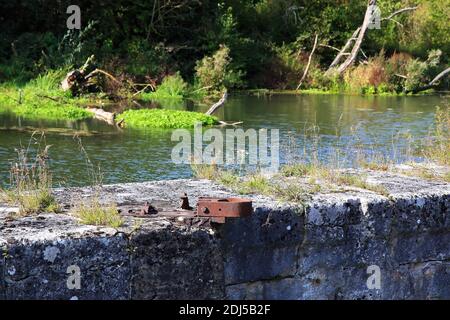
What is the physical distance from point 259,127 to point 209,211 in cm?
1316

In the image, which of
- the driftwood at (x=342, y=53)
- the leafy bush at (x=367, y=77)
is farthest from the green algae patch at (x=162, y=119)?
the driftwood at (x=342, y=53)

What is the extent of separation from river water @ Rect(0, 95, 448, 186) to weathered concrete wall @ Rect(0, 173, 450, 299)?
1755 millimetres

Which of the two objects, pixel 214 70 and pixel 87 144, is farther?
pixel 214 70

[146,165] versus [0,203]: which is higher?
[0,203]

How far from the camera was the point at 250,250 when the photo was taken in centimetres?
452

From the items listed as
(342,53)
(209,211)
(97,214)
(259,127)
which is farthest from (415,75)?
(97,214)

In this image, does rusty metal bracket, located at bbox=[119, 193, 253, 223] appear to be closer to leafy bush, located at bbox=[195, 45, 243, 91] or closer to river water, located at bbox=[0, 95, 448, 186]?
river water, located at bbox=[0, 95, 448, 186]

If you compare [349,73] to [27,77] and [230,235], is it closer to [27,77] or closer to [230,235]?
[27,77]

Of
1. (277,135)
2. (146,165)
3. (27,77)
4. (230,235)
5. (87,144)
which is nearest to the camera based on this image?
(230,235)

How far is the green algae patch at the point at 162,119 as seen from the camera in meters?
17.1

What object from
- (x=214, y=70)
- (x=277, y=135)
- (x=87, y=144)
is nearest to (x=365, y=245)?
(x=87, y=144)

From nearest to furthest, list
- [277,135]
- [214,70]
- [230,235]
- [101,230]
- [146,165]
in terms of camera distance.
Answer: [101,230] → [230,235] → [146,165] → [277,135] → [214,70]

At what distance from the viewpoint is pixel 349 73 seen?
107 feet

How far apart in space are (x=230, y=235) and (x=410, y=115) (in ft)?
57.3
